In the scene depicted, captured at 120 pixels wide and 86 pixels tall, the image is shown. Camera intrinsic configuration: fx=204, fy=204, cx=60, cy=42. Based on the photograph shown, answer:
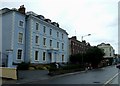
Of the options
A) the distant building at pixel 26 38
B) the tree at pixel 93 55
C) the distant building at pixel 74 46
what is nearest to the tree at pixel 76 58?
the distant building at pixel 74 46

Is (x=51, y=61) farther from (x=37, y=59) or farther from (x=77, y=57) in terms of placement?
(x=77, y=57)

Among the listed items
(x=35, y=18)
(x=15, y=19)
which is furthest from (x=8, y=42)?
(x=35, y=18)

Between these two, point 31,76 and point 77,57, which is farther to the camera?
point 77,57

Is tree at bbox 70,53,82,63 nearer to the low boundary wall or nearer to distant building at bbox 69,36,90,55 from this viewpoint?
distant building at bbox 69,36,90,55

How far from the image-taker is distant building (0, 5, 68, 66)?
35.0 m

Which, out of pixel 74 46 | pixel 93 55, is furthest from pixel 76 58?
pixel 74 46

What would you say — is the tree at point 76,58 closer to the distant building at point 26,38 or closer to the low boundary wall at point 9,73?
the distant building at point 26,38

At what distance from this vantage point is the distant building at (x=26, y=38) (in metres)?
35.0

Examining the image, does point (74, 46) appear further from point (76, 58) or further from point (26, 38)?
point (26, 38)

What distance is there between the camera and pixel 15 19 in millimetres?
35406

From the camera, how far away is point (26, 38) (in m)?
38.6

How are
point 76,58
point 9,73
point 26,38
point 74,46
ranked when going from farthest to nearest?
point 74,46 → point 76,58 → point 26,38 → point 9,73

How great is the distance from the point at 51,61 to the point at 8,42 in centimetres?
1264

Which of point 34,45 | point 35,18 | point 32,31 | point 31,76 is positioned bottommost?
point 31,76
